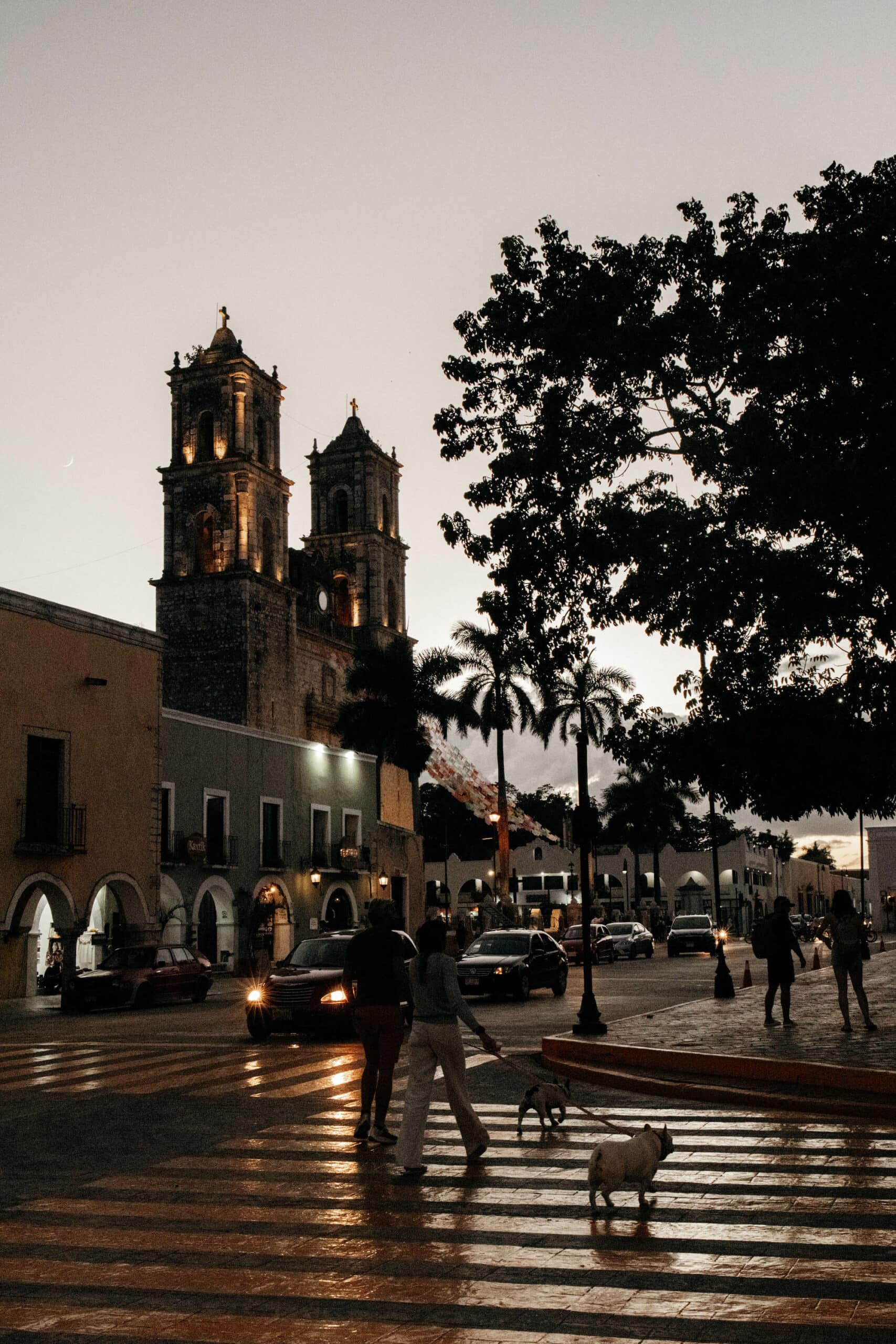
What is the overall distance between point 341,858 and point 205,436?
31.7m

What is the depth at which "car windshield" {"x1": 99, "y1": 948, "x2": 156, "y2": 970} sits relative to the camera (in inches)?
1200

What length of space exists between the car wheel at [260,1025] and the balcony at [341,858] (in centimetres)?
3126

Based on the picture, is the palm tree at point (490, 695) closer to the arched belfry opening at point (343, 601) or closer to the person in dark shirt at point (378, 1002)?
the arched belfry opening at point (343, 601)

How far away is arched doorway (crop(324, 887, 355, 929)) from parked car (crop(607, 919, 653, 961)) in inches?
397

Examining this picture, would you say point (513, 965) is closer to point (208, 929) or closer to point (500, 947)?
point (500, 947)

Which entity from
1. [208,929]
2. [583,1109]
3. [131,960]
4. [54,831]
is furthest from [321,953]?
[208,929]

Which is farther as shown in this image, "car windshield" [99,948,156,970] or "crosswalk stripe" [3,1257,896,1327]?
"car windshield" [99,948,156,970]

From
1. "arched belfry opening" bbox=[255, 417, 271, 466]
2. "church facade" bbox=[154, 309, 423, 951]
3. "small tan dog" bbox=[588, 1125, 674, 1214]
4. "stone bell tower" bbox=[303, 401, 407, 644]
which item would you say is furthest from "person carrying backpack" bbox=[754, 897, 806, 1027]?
"stone bell tower" bbox=[303, 401, 407, 644]

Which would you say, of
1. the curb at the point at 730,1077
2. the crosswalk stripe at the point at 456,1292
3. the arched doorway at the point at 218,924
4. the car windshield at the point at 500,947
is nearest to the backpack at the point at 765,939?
the curb at the point at 730,1077

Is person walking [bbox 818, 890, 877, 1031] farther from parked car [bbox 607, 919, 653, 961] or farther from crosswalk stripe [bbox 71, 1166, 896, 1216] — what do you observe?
parked car [bbox 607, 919, 653, 961]

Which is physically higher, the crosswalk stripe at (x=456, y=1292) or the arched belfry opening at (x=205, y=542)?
the arched belfry opening at (x=205, y=542)

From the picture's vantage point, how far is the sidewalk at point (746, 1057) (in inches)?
497

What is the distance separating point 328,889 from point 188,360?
121 ft

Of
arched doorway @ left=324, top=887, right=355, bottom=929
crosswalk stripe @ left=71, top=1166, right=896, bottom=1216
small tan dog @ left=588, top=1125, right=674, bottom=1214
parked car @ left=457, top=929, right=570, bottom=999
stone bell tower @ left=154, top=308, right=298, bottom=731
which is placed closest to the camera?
small tan dog @ left=588, top=1125, right=674, bottom=1214
